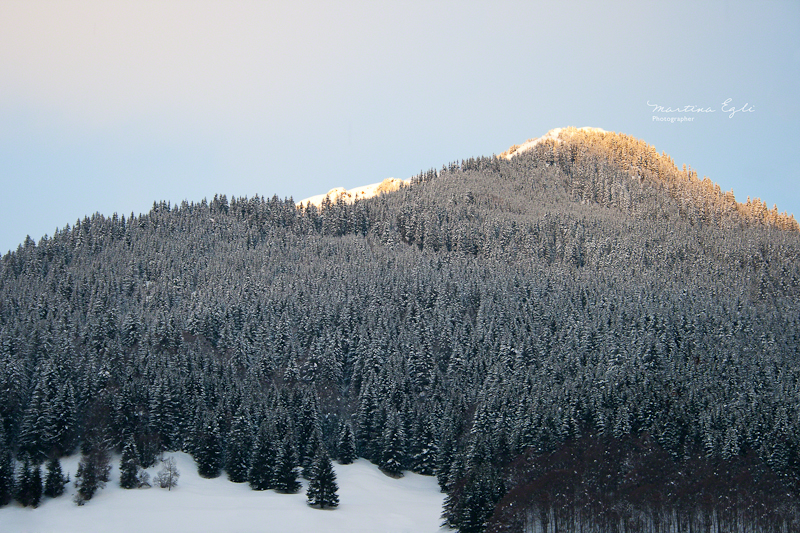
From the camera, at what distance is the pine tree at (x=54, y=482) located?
294 feet

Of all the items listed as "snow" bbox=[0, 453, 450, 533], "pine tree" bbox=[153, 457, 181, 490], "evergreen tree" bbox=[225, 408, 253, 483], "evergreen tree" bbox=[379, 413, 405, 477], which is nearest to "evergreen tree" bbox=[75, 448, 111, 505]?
"snow" bbox=[0, 453, 450, 533]

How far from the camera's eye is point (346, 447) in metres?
113

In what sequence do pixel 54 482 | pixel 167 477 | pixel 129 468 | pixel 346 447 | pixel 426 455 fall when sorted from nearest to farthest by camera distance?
pixel 54 482
pixel 129 468
pixel 167 477
pixel 346 447
pixel 426 455

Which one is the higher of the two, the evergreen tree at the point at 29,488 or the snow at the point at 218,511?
the evergreen tree at the point at 29,488

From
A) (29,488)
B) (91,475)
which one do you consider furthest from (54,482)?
(91,475)

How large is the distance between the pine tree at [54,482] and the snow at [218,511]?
851 millimetres

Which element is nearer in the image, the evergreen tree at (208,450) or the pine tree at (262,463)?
the pine tree at (262,463)

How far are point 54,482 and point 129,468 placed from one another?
953 cm

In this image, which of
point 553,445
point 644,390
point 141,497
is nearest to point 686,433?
point 644,390

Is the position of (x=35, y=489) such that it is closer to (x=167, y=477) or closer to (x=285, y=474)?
(x=167, y=477)

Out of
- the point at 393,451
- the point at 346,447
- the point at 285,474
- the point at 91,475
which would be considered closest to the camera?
the point at 91,475

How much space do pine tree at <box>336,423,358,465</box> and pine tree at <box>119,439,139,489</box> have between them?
101 ft

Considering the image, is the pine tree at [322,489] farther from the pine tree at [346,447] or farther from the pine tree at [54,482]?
the pine tree at [54,482]

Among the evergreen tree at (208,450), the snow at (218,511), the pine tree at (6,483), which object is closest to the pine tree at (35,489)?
the snow at (218,511)
